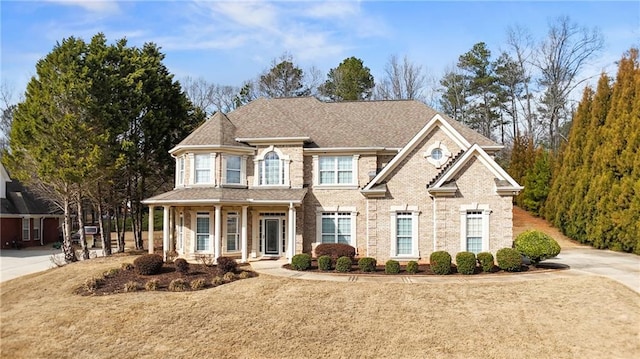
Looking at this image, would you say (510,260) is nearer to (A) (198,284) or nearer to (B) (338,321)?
→ (B) (338,321)

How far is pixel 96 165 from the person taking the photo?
2625 cm

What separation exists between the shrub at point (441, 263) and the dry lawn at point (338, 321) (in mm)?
1605

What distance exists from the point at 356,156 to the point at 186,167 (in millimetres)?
8863

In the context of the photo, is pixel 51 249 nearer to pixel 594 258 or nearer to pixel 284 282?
pixel 284 282

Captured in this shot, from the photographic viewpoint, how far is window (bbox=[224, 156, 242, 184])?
2525cm

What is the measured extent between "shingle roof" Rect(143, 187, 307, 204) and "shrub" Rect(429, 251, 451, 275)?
703cm

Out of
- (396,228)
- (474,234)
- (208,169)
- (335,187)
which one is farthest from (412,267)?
(208,169)

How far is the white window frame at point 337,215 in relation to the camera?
25.2 meters

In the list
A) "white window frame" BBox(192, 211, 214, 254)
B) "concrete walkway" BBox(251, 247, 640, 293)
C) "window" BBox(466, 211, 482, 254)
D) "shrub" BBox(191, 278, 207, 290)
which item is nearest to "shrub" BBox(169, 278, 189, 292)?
"shrub" BBox(191, 278, 207, 290)

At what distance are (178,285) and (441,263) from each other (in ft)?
34.3

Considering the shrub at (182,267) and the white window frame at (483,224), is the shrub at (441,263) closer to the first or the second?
the white window frame at (483,224)

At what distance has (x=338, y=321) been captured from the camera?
48.9 feet

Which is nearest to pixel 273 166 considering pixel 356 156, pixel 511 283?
pixel 356 156

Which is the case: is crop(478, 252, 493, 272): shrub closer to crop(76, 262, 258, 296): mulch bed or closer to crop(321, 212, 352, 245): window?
crop(321, 212, 352, 245): window
